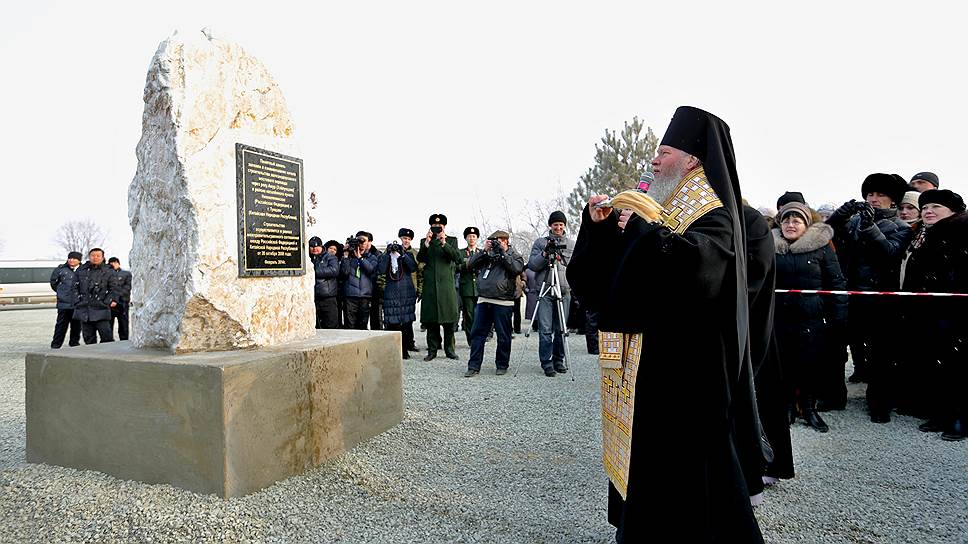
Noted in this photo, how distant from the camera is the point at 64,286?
1064cm

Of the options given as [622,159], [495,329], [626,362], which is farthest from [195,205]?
[622,159]

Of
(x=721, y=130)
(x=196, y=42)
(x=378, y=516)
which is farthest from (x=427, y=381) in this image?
(x=721, y=130)

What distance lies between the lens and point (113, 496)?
3.28 metres

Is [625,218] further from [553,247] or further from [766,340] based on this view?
[553,247]

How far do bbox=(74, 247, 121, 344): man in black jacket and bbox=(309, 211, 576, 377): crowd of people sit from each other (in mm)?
3490

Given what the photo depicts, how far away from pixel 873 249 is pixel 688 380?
4788mm

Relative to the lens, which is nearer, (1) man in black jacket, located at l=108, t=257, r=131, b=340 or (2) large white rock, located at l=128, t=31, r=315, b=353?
(2) large white rock, located at l=128, t=31, r=315, b=353

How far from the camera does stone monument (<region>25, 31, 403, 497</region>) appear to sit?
333cm

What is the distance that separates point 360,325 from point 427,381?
10.5 feet

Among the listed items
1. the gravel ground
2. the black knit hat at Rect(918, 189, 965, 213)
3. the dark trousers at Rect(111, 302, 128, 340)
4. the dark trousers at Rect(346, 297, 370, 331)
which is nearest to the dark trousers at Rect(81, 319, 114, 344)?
the dark trousers at Rect(111, 302, 128, 340)

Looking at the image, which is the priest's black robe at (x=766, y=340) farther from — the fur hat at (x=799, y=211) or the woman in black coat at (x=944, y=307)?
the woman in black coat at (x=944, y=307)

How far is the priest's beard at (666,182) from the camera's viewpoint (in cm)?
254

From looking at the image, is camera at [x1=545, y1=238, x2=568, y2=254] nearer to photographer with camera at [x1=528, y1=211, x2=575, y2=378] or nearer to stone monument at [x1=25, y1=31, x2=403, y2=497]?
photographer with camera at [x1=528, y1=211, x2=575, y2=378]

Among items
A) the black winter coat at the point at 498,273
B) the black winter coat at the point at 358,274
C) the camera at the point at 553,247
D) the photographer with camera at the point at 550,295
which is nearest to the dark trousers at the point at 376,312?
the black winter coat at the point at 358,274
